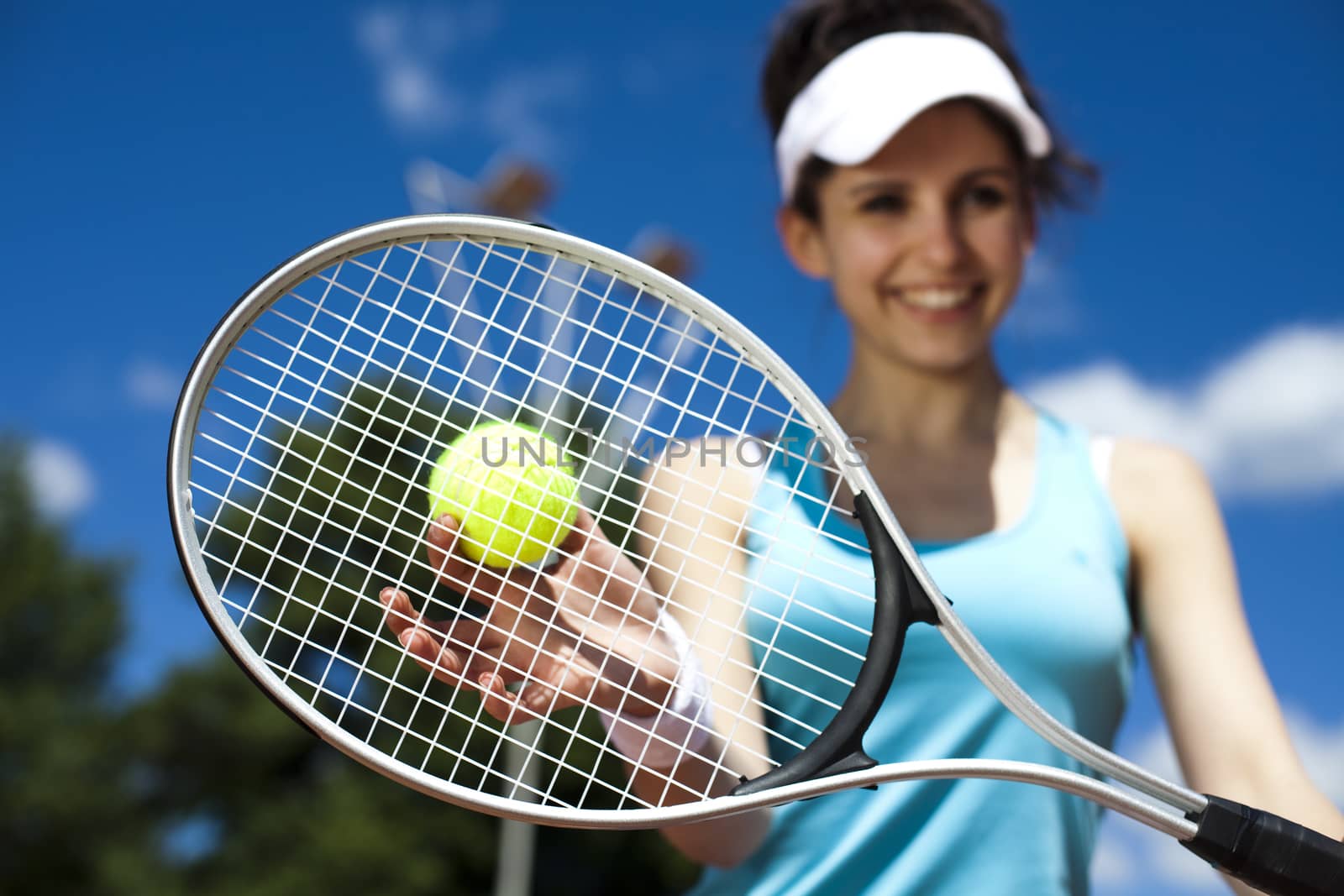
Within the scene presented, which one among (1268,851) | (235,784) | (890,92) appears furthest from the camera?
(235,784)

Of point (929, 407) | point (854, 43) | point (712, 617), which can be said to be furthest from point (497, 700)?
point (854, 43)

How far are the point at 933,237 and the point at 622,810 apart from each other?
964mm

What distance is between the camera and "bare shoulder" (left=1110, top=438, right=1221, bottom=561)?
5.83ft

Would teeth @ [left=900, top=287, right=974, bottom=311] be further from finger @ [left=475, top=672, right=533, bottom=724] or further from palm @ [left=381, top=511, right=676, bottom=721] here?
finger @ [left=475, top=672, right=533, bottom=724]

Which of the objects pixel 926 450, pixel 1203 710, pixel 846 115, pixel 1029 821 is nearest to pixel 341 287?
pixel 846 115

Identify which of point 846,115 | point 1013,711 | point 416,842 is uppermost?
point 846,115

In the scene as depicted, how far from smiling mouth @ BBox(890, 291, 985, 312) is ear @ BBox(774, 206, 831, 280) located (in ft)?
0.61

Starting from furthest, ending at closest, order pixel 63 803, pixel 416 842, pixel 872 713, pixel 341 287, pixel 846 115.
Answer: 1. pixel 63 803
2. pixel 416 842
3. pixel 846 115
4. pixel 341 287
5. pixel 872 713

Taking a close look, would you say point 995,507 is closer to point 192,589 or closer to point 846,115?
point 846,115

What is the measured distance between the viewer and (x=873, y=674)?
1452 millimetres

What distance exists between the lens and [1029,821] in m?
1.61

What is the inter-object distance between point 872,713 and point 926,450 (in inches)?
23.6

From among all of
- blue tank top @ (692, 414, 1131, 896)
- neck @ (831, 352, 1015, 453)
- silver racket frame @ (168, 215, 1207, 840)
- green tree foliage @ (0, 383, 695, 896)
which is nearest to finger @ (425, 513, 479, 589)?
silver racket frame @ (168, 215, 1207, 840)

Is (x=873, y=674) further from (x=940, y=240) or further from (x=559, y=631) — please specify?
(x=940, y=240)
